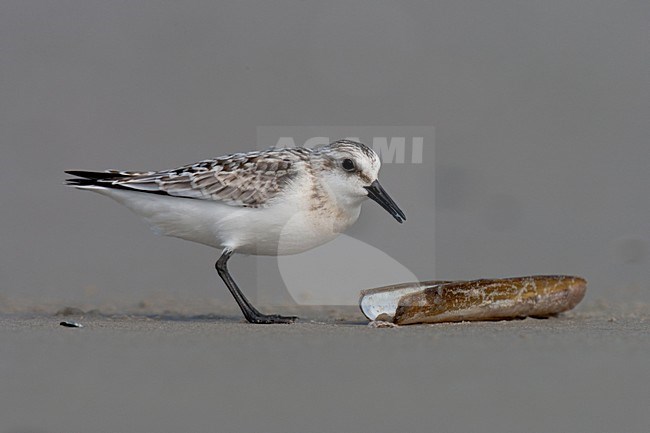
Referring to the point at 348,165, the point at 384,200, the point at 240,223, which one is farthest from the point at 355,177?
the point at 240,223

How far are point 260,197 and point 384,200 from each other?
2.73ft

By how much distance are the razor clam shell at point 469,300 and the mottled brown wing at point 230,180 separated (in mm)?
980

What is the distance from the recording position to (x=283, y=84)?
12969mm

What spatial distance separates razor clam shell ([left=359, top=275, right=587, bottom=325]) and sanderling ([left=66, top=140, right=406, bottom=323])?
1.97 feet

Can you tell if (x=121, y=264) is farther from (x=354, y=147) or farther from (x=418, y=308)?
(x=418, y=308)

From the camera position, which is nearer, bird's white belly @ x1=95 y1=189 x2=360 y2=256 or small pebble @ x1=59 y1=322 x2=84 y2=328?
small pebble @ x1=59 y1=322 x2=84 y2=328

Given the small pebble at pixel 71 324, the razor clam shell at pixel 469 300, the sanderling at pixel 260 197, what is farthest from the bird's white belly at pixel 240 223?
the small pebble at pixel 71 324

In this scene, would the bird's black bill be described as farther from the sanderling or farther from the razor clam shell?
the razor clam shell

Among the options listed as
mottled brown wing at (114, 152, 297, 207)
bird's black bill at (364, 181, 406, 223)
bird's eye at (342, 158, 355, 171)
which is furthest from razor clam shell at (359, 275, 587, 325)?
mottled brown wing at (114, 152, 297, 207)

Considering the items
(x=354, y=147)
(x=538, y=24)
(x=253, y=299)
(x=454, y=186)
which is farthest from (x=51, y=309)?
(x=538, y=24)

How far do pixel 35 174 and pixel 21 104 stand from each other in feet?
4.45

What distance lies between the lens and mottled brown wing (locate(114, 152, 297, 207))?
24.1 ft

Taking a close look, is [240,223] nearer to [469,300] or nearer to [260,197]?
[260,197]

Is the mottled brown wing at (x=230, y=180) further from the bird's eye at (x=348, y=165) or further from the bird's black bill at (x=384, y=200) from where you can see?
the bird's black bill at (x=384, y=200)
